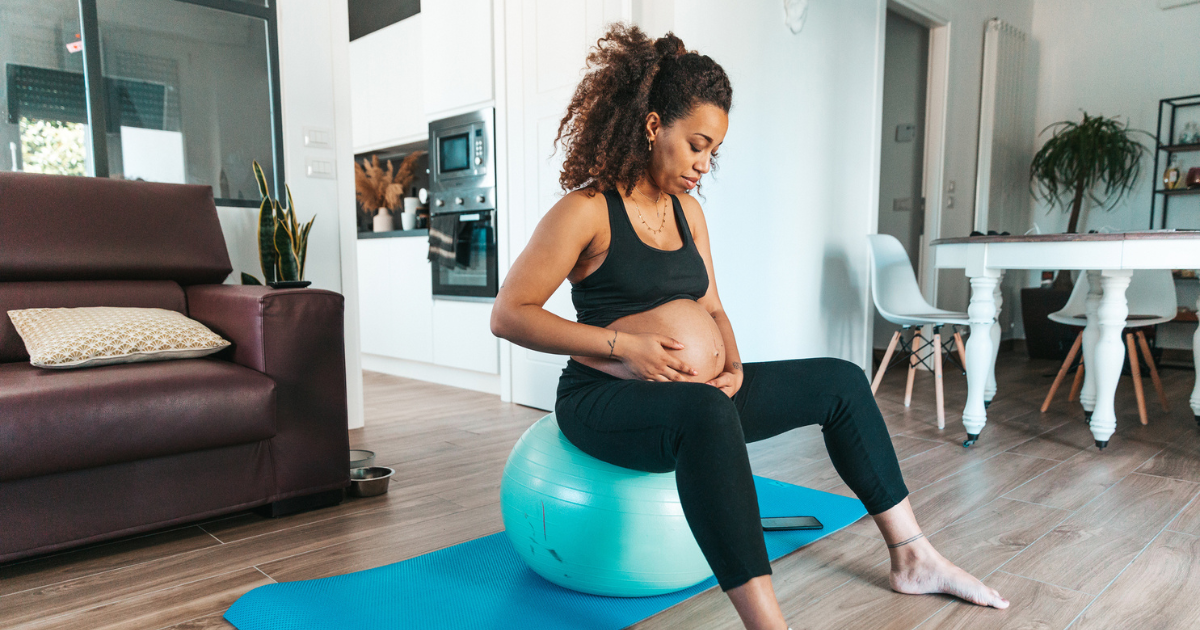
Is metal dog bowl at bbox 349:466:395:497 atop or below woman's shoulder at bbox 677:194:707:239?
below

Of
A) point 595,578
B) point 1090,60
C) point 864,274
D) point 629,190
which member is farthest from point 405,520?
point 1090,60

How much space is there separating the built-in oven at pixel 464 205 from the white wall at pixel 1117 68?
426 cm

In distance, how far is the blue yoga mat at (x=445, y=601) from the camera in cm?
127

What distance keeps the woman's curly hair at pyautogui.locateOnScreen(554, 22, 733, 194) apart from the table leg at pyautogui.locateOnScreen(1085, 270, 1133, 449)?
1.88m

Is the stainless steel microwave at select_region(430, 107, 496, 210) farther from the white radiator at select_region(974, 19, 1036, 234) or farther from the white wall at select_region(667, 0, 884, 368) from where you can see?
the white radiator at select_region(974, 19, 1036, 234)

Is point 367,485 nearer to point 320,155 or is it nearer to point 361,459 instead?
point 361,459

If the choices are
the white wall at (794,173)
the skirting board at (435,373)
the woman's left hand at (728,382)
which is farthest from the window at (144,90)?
the woman's left hand at (728,382)

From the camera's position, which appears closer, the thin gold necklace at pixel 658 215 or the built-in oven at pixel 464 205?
the thin gold necklace at pixel 658 215

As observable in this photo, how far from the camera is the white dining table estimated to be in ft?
7.64

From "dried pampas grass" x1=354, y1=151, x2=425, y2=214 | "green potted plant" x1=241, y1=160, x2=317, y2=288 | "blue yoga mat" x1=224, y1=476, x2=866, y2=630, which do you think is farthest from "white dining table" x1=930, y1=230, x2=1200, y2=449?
"dried pampas grass" x1=354, y1=151, x2=425, y2=214

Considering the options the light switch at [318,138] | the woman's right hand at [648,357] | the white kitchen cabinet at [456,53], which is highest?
the white kitchen cabinet at [456,53]

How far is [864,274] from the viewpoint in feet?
13.0

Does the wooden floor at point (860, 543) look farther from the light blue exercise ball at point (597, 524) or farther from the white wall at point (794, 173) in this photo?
the white wall at point (794, 173)

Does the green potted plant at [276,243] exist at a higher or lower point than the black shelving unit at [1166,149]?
lower
